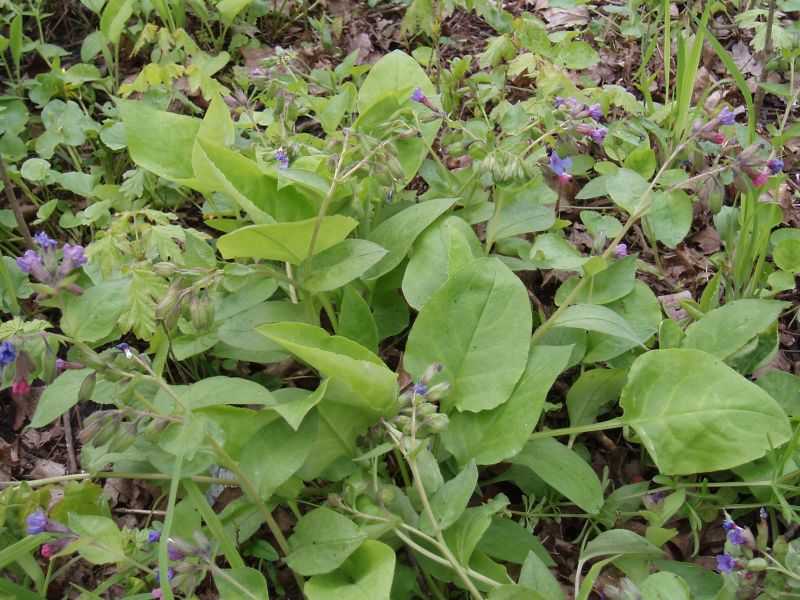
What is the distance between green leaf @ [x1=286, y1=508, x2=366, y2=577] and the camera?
1.35 metres

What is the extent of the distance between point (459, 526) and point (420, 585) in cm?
25

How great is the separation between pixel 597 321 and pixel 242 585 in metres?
0.86

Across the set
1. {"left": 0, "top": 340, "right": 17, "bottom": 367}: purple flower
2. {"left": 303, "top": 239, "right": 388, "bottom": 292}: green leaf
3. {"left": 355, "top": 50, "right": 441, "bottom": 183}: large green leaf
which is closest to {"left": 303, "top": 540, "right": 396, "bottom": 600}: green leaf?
{"left": 303, "top": 239, "right": 388, "bottom": 292}: green leaf

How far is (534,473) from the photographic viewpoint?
1688mm

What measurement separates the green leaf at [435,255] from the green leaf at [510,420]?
10.7 inches

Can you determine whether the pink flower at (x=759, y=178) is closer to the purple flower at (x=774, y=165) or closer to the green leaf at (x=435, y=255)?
the purple flower at (x=774, y=165)

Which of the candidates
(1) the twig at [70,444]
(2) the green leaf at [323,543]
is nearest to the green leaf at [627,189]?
(2) the green leaf at [323,543]

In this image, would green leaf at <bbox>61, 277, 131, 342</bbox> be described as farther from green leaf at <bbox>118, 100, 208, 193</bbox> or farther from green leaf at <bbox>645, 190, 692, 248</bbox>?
green leaf at <bbox>645, 190, 692, 248</bbox>

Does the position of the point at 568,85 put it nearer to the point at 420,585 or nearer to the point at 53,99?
the point at 420,585

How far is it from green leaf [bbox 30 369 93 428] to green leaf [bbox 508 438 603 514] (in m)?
0.86

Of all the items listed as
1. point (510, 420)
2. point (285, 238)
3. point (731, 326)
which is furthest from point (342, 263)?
point (731, 326)

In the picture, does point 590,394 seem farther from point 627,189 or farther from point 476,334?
point 627,189

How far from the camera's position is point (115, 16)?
268 cm

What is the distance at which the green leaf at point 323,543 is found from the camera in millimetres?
1348
